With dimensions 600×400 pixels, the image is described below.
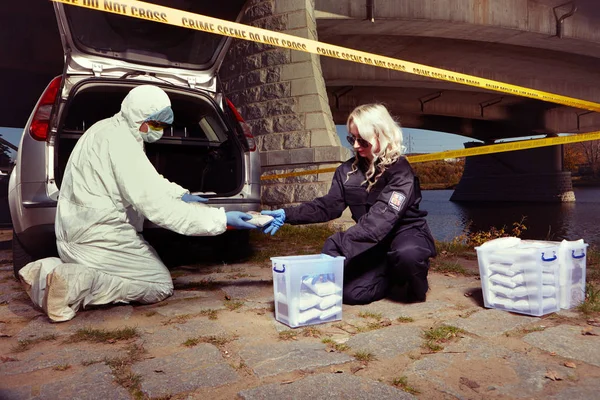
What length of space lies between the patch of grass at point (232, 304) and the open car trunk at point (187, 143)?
1498 millimetres

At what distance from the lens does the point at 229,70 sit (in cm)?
878

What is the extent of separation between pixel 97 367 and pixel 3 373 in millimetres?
402

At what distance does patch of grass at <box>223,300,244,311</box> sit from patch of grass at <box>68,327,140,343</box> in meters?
0.65

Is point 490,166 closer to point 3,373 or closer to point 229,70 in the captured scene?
point 229,70

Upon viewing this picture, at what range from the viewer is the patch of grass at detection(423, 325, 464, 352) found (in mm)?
2262

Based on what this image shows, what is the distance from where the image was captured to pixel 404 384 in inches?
72.9

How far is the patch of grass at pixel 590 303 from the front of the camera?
2775 mm

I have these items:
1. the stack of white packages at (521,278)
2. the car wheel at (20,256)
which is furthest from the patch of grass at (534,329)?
the car wheel at (20,256)

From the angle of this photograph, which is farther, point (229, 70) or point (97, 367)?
point (229, 70)

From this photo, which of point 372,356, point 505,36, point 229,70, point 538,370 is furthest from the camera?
point 505,36

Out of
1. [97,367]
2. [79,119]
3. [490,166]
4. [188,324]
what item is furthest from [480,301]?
[490,166]

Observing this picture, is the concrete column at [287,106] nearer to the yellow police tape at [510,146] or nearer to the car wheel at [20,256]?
the yellow police tape at [510,146]

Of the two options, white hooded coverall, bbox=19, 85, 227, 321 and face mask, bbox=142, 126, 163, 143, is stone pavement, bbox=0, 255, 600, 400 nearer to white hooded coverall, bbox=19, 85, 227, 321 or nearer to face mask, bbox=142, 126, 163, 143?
white hooded coverall, bbox=19, 85, 227, 321

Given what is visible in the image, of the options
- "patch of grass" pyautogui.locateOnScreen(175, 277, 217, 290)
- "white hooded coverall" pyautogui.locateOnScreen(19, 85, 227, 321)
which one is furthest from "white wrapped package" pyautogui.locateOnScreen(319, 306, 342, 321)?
"patch of grass" pyautogui.locateOnScreen(175, 277, 217, 290)
